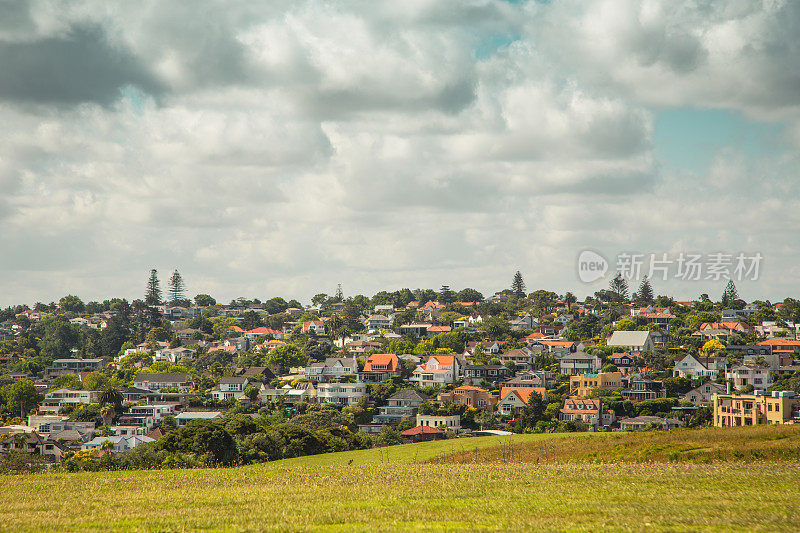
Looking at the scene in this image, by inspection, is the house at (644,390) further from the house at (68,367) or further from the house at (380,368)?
the house at (68,367)

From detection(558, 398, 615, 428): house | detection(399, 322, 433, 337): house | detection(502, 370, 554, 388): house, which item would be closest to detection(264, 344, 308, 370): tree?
detection(399, 322, 433, 337): house

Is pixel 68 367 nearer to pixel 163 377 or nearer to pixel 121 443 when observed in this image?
pixel 163 377

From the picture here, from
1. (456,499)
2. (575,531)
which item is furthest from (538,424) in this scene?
(575,531)

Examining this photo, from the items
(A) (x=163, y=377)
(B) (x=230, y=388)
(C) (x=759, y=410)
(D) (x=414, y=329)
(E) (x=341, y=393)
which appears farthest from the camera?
(D) (x=414, y=329)

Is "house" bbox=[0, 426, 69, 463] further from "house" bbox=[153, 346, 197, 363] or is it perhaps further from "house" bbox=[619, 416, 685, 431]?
"house" bbox=[153, 346, 197, 363]

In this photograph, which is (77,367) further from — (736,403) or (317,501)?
(317,501)

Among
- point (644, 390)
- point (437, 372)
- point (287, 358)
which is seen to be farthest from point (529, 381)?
point (287, 358)

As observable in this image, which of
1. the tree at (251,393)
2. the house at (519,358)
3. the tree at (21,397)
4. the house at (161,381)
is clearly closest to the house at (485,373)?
the house at (519,358)
